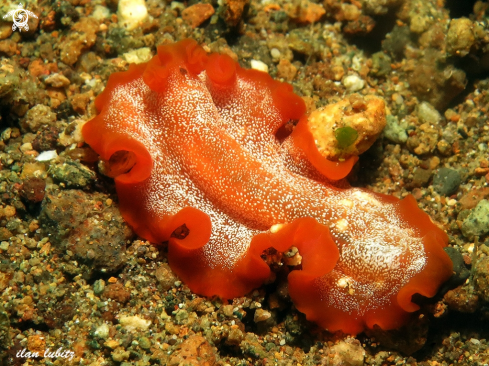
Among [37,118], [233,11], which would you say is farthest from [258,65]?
[37,118]

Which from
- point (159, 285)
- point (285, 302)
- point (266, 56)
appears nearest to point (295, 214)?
point (285, 302)

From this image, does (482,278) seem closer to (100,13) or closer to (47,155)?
(47,155)

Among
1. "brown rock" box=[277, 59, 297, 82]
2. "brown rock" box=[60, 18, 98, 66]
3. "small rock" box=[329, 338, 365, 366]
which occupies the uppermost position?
"brown rock" box=[277, 59, 297, 82]

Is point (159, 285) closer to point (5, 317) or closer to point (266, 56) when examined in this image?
point (5, 317)

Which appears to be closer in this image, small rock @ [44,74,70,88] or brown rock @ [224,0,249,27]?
small rock @ [44,74,70,88]

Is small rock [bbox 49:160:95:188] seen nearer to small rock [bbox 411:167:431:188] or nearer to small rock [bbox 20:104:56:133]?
small rock [bbox 20:104:56:133]

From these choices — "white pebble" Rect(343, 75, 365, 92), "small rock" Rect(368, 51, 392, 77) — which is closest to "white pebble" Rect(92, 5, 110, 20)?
"white pebble" Rect(343, 75, 365, 92)
